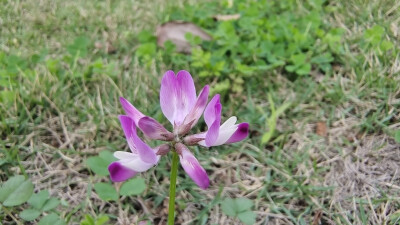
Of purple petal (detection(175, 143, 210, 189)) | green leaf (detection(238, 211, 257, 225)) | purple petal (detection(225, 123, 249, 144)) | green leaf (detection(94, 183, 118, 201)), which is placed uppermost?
purple petal (detection(225, 123, 249, 144))

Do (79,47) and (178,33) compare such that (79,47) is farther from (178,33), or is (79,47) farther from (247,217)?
(247,217)

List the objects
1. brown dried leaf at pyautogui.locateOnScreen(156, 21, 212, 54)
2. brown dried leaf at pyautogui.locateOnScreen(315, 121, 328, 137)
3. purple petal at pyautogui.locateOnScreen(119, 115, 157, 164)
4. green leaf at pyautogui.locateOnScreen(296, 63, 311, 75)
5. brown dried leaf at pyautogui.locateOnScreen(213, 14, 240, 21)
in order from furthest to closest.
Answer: brown dried leaf at pyautogui.locateOnScreen(213, 14, 240, 21) → brown dried leaf at pyautogui.locateOnScreen(156, 21, 212, 54) → green leaf at pyautogui.locateOnScreen(296, 63, 311, 75) → brown dried leaf at pyautogui.locateOnScreen(315, 121, 328, 137) → purple petal at pyautogui.locateOnScreen(119, 115, 157, 164)

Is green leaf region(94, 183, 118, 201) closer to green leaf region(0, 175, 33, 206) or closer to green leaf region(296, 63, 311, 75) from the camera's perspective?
green leaf region(0, 175, 33, 206)

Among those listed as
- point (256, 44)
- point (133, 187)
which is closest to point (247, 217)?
point (133, 187)

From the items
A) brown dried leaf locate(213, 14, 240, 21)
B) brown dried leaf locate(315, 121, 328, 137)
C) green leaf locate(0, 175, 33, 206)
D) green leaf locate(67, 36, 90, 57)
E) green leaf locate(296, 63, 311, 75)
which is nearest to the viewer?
green leaf locate(0, 175, 33, 206)

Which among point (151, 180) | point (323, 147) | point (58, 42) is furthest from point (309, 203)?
point (58, 42)

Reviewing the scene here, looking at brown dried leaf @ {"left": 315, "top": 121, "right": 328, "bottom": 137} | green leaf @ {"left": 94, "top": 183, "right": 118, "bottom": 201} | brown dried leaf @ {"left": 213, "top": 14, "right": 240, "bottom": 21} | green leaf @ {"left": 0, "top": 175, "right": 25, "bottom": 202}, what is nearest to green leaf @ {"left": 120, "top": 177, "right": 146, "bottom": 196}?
green leaf @ {"left": 94, "top": 183, "right": 118, "bottom": 201}

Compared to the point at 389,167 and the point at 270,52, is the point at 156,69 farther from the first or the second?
the point at 389,167
